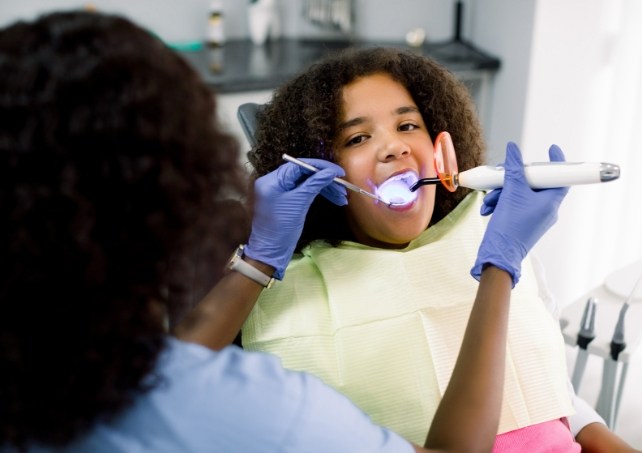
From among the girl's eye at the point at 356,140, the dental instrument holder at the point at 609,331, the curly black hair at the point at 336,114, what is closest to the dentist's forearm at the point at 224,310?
the curly black hair at the point at 336,114

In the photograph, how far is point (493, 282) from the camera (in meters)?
1.01

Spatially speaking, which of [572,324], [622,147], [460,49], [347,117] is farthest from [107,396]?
[460,49]

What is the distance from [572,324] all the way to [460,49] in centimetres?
141

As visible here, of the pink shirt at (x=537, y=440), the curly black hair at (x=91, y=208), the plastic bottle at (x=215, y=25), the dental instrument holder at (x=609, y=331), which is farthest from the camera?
the plastic bottle at (x=215, y=25)

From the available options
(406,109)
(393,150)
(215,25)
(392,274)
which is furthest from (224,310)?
(215,25)

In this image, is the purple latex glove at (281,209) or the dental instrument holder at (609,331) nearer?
the purple latex glove at (281,209)

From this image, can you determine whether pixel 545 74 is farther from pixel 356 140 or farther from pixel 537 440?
pixel 537 440

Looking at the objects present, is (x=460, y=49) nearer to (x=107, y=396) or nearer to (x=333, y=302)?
(x=333, y=302)

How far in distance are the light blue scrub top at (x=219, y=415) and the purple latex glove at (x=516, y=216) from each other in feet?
1.42

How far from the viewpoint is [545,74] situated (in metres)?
2.25

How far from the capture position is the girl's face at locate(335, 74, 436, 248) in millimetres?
1301

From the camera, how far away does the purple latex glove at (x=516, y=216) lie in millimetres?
1046

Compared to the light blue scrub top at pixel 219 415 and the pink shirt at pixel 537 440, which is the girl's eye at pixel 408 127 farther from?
the light blue scrub top at pixel 219 415

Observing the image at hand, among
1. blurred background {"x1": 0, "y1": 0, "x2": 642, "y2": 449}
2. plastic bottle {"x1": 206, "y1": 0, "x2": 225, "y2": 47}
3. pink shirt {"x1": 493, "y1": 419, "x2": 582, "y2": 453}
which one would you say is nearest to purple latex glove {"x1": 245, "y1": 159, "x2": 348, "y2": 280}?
pink shirt {"x1": 493, "y1": 419, "x2": 582, "y2": 453}
